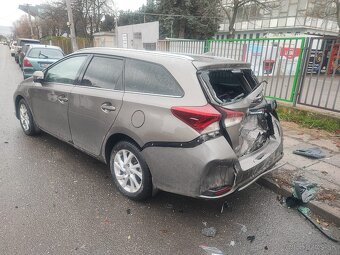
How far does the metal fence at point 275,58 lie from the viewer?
673 cm

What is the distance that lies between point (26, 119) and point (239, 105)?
167 inches

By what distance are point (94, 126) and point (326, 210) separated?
2.87 metres

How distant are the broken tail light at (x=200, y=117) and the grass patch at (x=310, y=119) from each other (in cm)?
419

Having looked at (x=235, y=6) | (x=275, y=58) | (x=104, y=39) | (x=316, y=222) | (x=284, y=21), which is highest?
(x=235, y=6)

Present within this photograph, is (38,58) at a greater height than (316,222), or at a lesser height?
greater

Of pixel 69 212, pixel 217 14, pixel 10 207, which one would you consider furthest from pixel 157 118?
pixel 217 14

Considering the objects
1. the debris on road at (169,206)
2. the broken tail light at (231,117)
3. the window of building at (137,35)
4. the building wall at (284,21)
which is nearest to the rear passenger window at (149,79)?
the broken tail light at (231,117)

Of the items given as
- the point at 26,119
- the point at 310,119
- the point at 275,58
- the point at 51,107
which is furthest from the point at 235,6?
the point at 51,107

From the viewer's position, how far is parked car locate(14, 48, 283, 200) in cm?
267

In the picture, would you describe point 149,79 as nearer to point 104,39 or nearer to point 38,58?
point 38,58

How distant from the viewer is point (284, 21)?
29.1 m

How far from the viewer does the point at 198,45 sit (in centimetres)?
1032

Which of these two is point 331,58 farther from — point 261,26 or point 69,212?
point 261,26

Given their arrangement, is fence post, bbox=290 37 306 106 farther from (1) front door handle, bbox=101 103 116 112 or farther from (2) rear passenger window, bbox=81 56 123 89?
(1) front door handle, bbox=101 103 116 112
